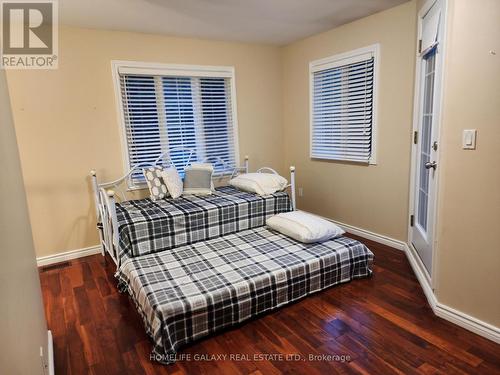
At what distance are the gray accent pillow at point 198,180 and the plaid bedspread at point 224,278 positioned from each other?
0.73 m

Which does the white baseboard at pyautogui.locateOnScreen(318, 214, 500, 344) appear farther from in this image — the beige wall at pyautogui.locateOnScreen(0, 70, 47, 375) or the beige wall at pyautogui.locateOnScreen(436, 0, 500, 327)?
the beige wall at pyautogui.locateOnScreen(0, 70, 47, 375)

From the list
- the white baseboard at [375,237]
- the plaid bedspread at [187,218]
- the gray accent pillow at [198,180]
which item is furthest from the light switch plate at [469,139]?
the gray accent pillow at [198,180]

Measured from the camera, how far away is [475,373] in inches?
66.0

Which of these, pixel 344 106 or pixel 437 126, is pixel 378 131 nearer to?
pixel 344 106

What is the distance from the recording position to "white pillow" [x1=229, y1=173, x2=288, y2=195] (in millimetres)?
3465

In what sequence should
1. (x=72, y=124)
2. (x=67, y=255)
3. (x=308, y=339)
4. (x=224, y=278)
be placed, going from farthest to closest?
(x=67, y=255) < (x=72, y=124) < (x=224, y=278) < (x=308, y=339)

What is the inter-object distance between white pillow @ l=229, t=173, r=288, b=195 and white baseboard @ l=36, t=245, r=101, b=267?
1.70m

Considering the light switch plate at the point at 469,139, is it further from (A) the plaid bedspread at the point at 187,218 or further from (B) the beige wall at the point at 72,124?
(B) the beige wall at the point at 72,124

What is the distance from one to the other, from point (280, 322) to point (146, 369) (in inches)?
34.6

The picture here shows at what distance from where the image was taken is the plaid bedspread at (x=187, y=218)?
2709 mm

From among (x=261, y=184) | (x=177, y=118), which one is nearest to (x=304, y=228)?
(x=261, y=184)

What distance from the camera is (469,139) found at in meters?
1.87

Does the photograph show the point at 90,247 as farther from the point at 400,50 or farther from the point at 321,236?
the point at 400,50

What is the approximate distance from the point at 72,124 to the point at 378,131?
9.99 ft
